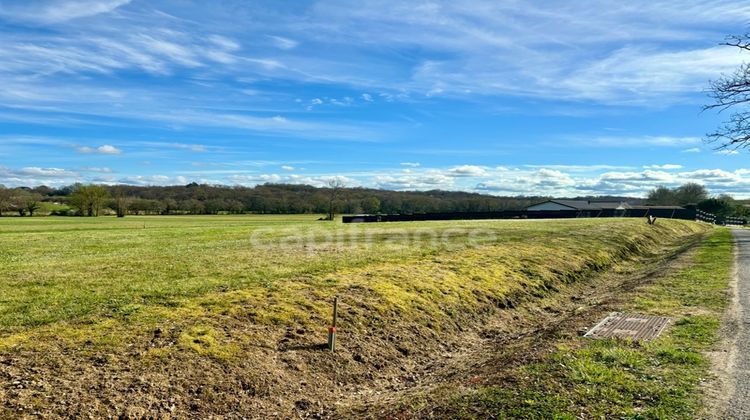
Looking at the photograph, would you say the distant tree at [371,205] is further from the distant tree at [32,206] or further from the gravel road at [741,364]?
the gravel road at [741,364]

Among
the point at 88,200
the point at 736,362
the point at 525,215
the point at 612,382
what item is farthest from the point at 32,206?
the point at 736,362

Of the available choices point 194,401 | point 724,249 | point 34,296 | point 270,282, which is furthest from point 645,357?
point 724,249

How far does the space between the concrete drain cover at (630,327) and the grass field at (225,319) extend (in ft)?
9.56

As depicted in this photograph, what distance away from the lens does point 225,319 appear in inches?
343

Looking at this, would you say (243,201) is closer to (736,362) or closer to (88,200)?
(88,200)

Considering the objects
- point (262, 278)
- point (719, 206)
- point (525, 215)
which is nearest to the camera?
point (262, 278)

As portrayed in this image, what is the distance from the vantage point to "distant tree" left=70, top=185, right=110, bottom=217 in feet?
327

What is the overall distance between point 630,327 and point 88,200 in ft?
358

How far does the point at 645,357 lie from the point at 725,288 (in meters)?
8.25

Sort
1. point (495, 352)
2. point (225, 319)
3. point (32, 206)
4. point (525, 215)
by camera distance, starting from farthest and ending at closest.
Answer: point (32, 206), point (525, 215), point (495, 352), point (225, 319)

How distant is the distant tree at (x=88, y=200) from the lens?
99.6 meters

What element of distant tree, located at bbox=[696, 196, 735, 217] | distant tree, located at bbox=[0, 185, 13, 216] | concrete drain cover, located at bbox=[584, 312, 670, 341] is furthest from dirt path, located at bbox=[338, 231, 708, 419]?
distant tree, located at bbox=[0, 185, 13, 216]

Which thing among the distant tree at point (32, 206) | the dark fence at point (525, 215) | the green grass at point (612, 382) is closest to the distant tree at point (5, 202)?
the distant tree at point (32, 206)

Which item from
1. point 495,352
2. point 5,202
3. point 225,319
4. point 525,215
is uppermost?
point 5,202
